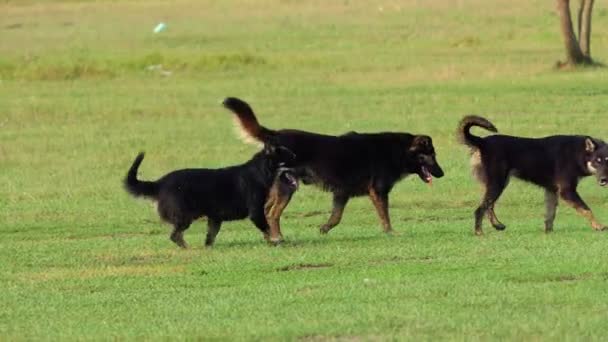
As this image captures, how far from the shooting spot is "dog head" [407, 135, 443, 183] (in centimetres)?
1549

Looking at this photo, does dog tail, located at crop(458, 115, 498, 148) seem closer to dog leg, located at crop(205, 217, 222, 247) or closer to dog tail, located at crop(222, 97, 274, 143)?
dog tail, located at crop(222, 97, 274, 143)

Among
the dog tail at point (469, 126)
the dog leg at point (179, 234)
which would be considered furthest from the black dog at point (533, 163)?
the dog leg at point (179, 234)

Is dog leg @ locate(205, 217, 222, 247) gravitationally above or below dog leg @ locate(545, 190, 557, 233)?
above

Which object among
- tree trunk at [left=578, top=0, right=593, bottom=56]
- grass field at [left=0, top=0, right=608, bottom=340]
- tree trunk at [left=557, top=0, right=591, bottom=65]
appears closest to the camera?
grass field at [left=0, top=0, right=608, bottom=340]

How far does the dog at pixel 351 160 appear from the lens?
1474 cm

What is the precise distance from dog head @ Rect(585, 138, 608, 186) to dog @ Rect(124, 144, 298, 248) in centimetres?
293

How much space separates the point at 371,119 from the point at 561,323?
688 inches

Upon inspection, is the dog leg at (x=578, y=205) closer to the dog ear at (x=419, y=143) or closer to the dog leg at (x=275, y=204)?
the dog ear at (x=419, y=143)

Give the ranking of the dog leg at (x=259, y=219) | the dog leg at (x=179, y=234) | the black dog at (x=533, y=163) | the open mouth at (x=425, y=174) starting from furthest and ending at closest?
the open mouth at (x=425, y=174)
the black dog at (x=533, y=163)
the dog leg at (x=259, y=219)
the dog leg at (x=179, y=234)

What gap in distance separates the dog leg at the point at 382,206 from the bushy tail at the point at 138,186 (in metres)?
2.44

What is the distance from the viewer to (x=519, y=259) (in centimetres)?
1220

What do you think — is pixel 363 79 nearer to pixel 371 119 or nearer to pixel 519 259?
pixel 371 119

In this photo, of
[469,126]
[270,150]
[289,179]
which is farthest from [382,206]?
[270,150]

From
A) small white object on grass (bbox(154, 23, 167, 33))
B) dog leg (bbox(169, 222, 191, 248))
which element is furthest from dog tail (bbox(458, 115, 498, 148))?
small white object on grass (bbox(154, 23, 167, 33))
